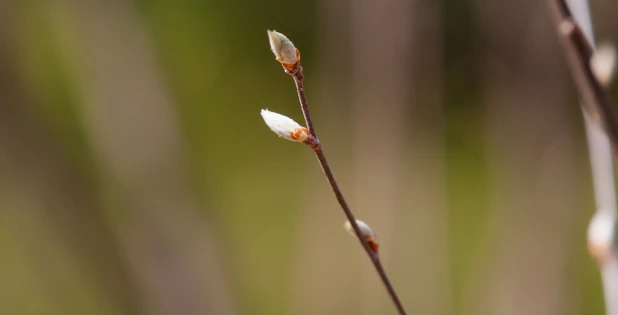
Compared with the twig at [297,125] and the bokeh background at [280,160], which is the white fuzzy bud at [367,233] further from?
the bokeh background at [280,160]

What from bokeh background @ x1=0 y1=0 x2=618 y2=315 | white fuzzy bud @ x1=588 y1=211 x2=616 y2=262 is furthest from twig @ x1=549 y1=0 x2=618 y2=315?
bokeh background @ x1=0 y1=0 x2=618 y2=315

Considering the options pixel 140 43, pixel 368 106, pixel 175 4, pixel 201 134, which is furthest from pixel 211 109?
pixel 140 43

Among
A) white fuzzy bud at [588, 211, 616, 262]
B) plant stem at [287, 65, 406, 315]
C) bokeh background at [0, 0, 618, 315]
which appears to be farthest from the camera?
bokeh background at [0, 0, 618, 315]

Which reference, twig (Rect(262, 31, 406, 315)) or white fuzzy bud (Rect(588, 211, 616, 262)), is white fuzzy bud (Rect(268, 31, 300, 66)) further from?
white fuzzy bud (Rect(588, 211, 616, 262))

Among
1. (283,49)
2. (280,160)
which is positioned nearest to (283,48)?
(283,49)

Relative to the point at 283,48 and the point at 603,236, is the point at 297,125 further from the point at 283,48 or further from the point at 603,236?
the point at 603,236
